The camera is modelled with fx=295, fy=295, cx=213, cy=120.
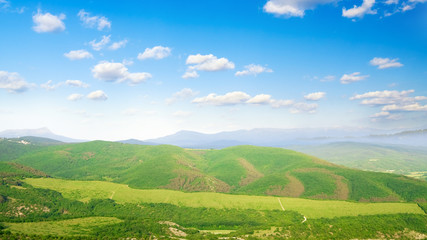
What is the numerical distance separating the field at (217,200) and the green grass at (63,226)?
49580 millimetres

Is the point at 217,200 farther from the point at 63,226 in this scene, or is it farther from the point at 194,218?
the point at 63,226

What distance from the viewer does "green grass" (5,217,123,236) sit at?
8888cm

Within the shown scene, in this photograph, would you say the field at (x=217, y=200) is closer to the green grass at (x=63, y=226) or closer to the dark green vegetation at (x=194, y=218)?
the dark green vegetation at (x=194, y=218)

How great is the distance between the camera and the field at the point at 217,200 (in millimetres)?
141625

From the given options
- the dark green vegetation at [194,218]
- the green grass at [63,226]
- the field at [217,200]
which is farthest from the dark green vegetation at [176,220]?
the field at [217,200]

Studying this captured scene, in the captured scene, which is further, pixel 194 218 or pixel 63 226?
pixel 194 218

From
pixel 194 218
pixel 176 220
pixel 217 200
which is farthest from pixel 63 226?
pixel 217 200

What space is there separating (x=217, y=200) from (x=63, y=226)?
81.8 m

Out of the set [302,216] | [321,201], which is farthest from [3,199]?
[321,201]

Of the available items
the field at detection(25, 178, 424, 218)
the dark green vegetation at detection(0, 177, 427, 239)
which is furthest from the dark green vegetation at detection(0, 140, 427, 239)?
the field at detection(25, 178, 424, 218)

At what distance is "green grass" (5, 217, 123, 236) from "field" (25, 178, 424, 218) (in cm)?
4958

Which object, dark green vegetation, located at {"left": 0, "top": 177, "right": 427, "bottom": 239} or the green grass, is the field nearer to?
dark green vegetation, located at {"left": 0, "top": 177, "right": 427, "bottom": 239}

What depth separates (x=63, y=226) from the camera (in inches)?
3920

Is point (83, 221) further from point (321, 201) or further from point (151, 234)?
point (321, 201)
